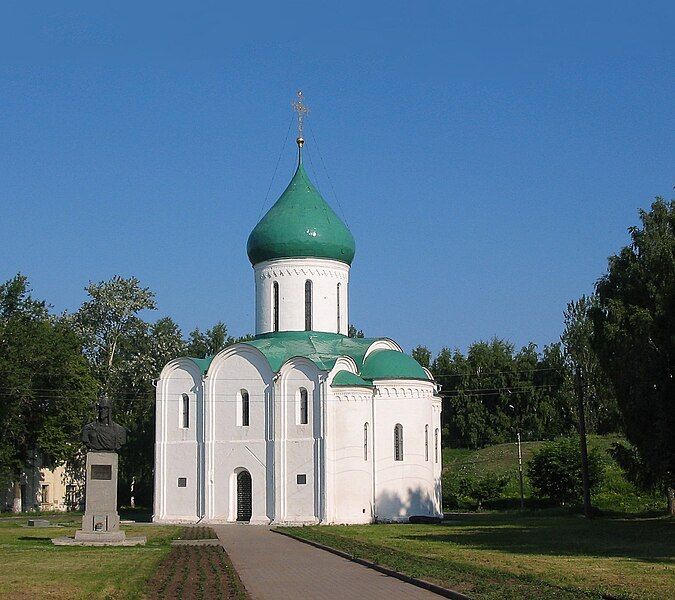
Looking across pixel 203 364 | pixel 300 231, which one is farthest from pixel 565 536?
pixel 300 231

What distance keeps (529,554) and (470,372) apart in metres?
52.1

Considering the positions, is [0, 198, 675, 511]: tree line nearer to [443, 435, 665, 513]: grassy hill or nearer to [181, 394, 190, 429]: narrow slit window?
[443, 435, 665, 513]: grassy hill

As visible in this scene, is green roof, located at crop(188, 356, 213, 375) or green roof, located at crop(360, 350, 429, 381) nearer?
green roof, located at crop(360, 350, 429, 381)

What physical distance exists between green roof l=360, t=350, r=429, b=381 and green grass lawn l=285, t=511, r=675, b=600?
5.65m

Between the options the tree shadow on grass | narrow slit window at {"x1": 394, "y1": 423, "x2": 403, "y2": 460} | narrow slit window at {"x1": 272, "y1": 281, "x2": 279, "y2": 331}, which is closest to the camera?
the tree shadow on grass

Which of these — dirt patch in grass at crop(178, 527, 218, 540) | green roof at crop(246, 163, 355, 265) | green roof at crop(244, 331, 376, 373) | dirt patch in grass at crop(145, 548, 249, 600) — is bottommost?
dirt patch in grass at crop(145, 548, 249, 600)

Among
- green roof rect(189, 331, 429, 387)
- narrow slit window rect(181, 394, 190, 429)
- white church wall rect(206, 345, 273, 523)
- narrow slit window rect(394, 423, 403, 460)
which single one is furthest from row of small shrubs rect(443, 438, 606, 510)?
narrow slit window rect(181, 394, 190, 429)

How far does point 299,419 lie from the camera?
37875 mm

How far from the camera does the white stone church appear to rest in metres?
37.4

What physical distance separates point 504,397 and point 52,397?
3501cm

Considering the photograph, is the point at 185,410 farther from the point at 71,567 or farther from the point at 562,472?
the point at 71,567

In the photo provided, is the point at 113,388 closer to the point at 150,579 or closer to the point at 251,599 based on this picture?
the point at 150,579

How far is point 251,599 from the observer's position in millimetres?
14320

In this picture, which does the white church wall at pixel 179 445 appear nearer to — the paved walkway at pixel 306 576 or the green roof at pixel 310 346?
the green roof at pixel 310 346
